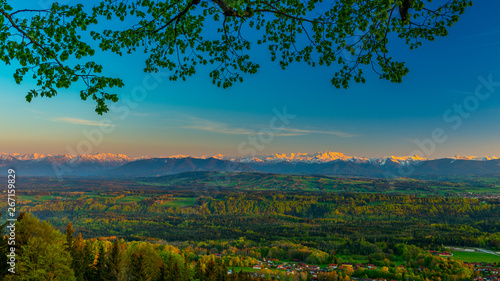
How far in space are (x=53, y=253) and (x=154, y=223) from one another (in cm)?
15130

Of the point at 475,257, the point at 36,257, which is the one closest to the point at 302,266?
the point at 475,257

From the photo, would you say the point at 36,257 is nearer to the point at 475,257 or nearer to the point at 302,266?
the point at 302,266

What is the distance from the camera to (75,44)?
5.54 metres

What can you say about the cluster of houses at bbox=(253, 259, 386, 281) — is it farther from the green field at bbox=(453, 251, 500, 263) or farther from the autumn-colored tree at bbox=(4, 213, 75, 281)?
the autumn-colored tree at bbox=(4, 213, 75, 281)

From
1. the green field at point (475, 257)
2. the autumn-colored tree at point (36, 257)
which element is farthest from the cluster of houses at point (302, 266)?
the autumn-colored tree at point (36, 257)

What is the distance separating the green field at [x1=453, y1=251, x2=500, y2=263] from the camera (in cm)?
8681

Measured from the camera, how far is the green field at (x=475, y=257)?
285 feet

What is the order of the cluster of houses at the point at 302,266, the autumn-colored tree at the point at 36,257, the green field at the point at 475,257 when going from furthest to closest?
the green field at the point at 475,257 < the cluster of houses at the point at 302,266 < the autumn-colored tree at the point at 36,257

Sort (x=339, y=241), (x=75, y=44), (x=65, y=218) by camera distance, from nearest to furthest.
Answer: (x=75, y=44), (x=339, y=241), (x=65, y=218)

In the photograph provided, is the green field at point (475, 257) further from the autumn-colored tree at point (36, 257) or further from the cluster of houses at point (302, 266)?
the autumn-colored tree at point (36, 257)

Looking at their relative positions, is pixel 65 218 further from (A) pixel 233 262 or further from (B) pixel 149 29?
(B) pixel 149 29

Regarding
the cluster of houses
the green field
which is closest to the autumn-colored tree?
the cluster of houses

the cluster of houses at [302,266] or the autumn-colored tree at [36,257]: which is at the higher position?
the autumn-colored tree at [36,257]

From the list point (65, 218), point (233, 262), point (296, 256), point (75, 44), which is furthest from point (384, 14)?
point (65, 218)
